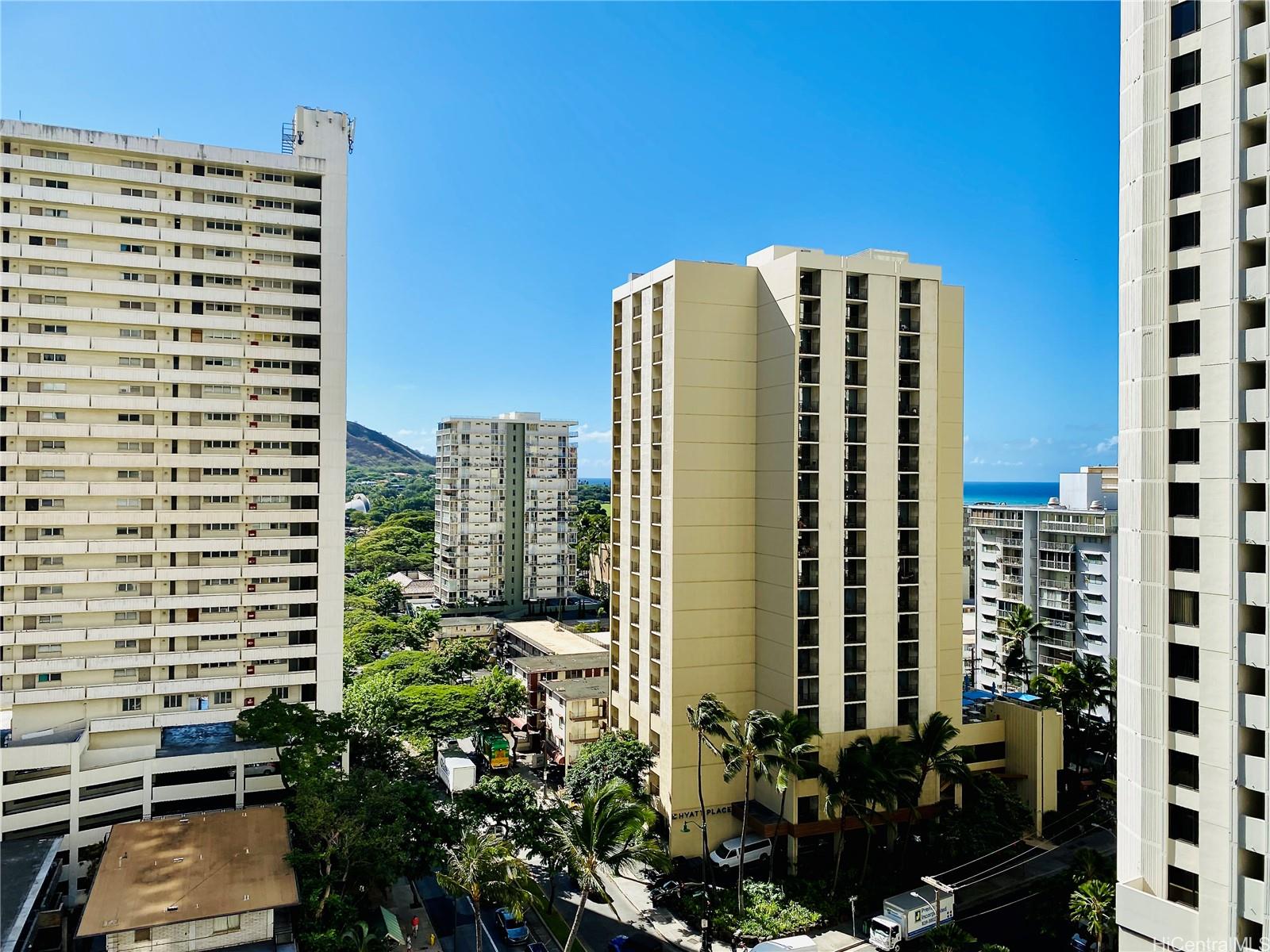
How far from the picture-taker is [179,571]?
37875mm

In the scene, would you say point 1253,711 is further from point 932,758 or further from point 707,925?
point 707,925

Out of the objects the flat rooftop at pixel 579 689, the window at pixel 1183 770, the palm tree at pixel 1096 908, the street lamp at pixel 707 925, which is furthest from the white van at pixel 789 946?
the flat rooftop at pixel 579 689

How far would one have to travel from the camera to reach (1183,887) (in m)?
20.7

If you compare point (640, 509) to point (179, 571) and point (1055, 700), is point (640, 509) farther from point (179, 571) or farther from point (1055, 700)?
point (1055, 700)

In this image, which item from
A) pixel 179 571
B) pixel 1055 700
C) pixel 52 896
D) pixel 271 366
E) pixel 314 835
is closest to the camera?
pixel 314 835

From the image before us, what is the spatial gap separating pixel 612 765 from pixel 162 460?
86.8ft

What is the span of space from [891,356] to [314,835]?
108 feet

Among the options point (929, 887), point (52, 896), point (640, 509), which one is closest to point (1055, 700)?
point (929, 887)

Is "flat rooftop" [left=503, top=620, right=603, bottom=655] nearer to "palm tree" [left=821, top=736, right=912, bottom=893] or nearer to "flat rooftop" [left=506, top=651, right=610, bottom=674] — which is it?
"flat rooftop" [left=506, top=651, right=610, bottom=674]

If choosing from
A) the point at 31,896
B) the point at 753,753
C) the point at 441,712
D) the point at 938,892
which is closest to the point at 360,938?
the point at 31,896

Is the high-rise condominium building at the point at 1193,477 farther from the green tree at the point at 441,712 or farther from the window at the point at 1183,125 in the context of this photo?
the green tree at the point at 441,712

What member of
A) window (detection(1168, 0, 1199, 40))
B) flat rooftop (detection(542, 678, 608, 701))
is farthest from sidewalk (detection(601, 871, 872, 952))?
window (detection(1168, 0, 1199, 40))

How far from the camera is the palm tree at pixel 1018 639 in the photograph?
56719 millimetres

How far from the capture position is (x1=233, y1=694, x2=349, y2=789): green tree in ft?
106
